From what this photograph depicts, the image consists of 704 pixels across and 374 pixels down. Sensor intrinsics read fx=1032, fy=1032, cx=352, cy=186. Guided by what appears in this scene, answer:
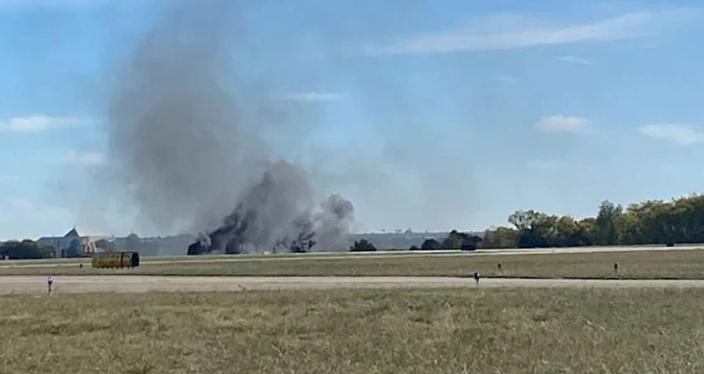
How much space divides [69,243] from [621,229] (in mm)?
88339

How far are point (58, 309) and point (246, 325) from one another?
844 cm

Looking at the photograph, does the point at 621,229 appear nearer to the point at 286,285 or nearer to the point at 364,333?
the point at 286,285

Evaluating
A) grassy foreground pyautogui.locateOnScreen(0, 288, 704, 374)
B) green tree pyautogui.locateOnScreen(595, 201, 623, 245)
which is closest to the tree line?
green tree pyautogui.locateOnScreen(595, 201, 623, 245)

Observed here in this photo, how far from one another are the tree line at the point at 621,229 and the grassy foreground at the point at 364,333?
98525 millimetres

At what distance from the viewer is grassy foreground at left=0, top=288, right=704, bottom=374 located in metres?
14.7

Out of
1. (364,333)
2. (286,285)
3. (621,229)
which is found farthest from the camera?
(621,229)

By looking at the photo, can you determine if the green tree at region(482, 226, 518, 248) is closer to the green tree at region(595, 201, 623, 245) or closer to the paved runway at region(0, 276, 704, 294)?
the green tree at region(595, 201, 623, 245)

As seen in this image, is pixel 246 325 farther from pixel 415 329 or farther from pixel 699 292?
pixel 699 292

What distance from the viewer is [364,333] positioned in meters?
19.7

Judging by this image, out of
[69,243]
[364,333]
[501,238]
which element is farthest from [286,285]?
[69,243]

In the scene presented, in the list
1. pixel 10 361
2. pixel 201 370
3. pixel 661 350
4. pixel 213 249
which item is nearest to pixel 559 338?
pixel 661 350

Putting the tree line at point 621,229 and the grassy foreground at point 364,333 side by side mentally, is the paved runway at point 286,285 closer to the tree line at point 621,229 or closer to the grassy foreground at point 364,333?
the grassy foreground at point 364,333

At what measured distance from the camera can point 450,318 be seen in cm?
2344

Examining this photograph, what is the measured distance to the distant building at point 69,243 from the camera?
146m
